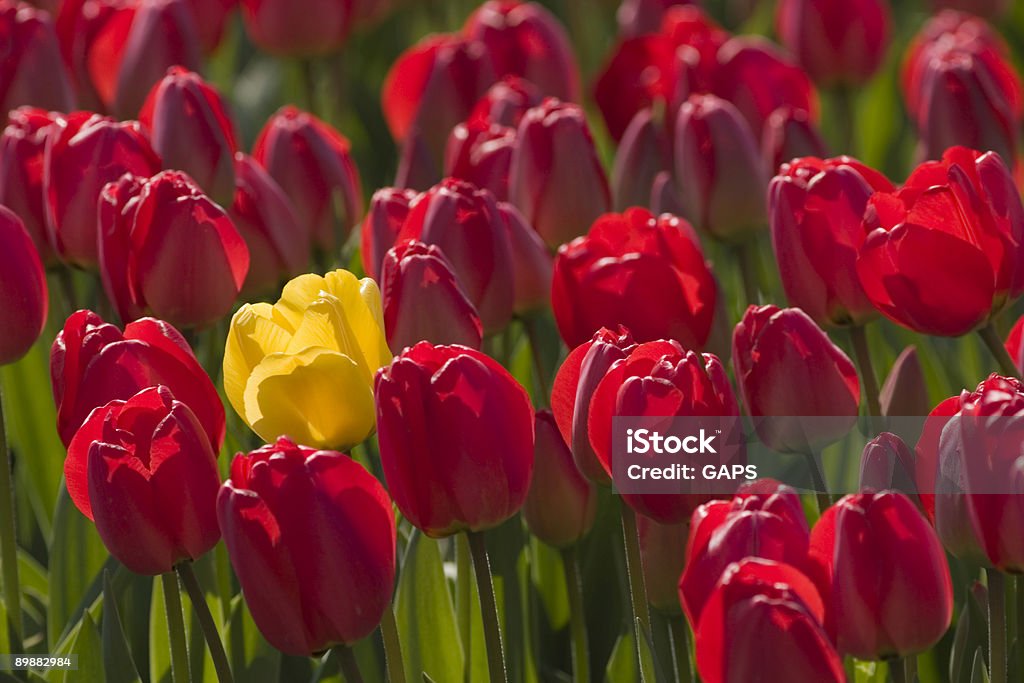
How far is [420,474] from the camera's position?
0.96 meters

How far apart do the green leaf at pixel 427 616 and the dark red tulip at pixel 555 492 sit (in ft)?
0.29

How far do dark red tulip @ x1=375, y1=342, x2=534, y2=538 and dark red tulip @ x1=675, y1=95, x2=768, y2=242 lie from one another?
71 centimetres

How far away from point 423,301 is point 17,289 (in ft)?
1.13

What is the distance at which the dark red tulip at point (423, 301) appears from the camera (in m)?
1.12

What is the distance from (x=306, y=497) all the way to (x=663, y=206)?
82 cm

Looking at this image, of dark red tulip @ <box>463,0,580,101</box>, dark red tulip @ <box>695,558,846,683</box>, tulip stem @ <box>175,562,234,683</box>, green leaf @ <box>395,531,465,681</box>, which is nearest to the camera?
dark red tulip @ <box>695,558,846,683</box>

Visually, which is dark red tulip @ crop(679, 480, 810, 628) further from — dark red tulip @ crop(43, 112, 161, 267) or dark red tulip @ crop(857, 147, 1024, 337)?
dark red tulip @ crop(43, 112, 161, 267)

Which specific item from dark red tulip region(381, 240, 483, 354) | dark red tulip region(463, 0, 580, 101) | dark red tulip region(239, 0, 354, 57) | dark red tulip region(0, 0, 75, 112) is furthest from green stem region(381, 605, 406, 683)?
dark red tulip region(239, 0, 354, 57)

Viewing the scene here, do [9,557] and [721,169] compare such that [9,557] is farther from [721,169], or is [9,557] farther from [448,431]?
[721,169]

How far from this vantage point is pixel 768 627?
0.75 metres

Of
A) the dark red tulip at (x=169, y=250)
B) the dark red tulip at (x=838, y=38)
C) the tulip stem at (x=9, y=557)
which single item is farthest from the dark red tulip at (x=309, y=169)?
the dark red tulip at (x=838, y=38)

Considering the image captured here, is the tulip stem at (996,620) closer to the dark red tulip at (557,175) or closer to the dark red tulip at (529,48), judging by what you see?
the dark red tulip at (557,175)

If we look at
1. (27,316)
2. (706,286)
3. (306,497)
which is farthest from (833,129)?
(306,497)

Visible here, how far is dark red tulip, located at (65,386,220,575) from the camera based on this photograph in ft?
3.11
